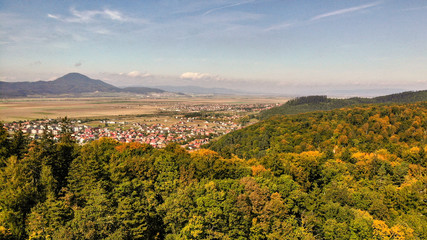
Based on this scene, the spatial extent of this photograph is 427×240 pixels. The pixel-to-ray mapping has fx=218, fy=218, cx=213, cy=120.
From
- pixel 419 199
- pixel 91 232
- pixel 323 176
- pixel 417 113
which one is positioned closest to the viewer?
pixel 91 232

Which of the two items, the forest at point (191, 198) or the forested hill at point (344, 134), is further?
the forested hill at point (344, 134)

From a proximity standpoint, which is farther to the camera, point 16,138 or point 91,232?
point 16,138

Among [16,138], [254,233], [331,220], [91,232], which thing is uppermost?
[16,138]

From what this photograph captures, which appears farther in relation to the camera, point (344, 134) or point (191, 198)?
point (344, 134)

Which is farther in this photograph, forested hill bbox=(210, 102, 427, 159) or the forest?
forested hill bbox=(210, 102, 427, 159)

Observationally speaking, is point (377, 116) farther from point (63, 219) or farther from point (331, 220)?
point (63, 219)

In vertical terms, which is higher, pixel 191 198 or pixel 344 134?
pixel 344 134

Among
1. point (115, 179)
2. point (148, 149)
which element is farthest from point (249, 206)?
point (148, 149)

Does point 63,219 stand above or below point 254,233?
above
